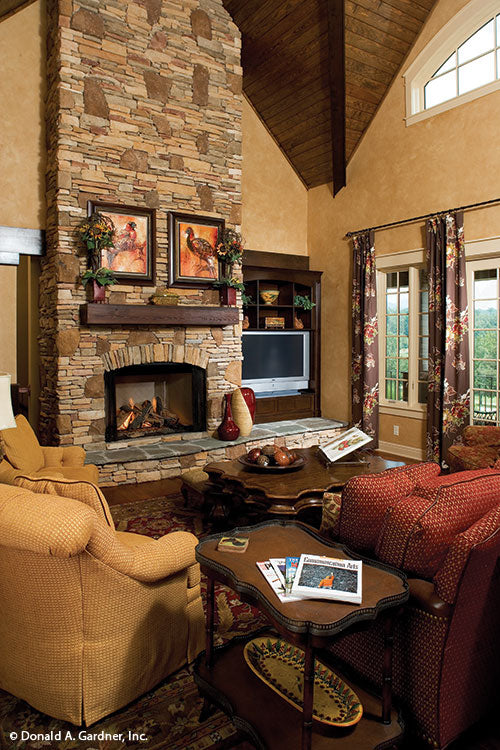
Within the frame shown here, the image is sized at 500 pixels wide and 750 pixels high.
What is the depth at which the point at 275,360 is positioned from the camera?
23.1 feet

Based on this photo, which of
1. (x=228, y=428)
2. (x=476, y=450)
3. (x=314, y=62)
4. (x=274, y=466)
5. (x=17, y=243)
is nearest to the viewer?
(x=274, y=466)

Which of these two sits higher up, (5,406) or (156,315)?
(156,315)

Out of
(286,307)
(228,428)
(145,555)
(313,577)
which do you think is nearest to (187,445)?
(228,428)

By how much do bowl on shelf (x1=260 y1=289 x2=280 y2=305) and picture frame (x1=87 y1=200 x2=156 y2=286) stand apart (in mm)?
1916

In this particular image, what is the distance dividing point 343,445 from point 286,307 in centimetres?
362

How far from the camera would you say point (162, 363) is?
5.91 metres

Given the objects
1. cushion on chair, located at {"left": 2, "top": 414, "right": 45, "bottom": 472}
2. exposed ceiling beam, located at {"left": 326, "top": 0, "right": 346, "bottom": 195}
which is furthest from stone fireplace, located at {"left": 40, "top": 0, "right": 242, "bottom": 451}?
cushion on chair, located at {"left": 2, "top": 414, "right": 45, "bottom": 472}

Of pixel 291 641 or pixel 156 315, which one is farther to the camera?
pixel 156 315

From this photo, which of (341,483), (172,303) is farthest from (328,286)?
(341,483)

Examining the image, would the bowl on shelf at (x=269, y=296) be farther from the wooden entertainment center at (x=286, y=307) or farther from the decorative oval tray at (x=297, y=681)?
the decorative oval tray at (x=297, y=681)

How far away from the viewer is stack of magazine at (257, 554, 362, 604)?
1.53m

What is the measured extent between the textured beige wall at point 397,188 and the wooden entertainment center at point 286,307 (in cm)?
16

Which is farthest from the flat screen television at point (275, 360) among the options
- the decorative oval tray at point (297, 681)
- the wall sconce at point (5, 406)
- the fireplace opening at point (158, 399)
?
the decorative oval tray at point (297, 681)

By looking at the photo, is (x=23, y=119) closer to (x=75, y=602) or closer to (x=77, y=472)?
(x=77, y=472)
